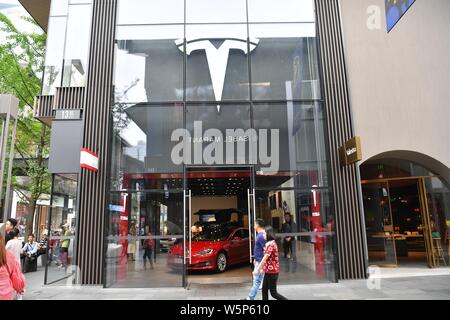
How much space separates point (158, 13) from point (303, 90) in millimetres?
4959

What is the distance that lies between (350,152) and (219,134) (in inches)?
141

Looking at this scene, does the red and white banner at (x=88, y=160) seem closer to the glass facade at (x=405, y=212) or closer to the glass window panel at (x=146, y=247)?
the glass window panel at (x=146, y=247)

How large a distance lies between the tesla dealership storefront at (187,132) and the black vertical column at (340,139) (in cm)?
3

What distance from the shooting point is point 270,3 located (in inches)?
441

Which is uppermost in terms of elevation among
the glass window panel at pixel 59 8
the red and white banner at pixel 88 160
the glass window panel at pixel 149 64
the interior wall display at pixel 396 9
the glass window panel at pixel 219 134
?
the glass window panel at pixel 59 8

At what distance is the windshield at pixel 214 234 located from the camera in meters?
12.1

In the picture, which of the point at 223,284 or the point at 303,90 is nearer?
the point at 223,284

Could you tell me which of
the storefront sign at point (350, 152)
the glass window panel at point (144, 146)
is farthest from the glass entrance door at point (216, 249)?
the storefront sign at point (350, 152)

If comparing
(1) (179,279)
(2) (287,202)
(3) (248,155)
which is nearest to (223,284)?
(1) (179,279)

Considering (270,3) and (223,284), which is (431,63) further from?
(223,284)

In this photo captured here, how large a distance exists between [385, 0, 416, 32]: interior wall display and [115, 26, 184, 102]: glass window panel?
5.68 metres

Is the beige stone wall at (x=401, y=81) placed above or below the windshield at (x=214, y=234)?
above

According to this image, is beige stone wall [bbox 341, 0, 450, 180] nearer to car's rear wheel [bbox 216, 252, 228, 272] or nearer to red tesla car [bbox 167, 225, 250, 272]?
red tesla car [bbox 167, 225, 250, 272]

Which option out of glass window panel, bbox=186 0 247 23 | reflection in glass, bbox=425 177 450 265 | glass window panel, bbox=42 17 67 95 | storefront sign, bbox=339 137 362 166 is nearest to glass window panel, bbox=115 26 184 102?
glass window panel, bbox=186 0 247 23
